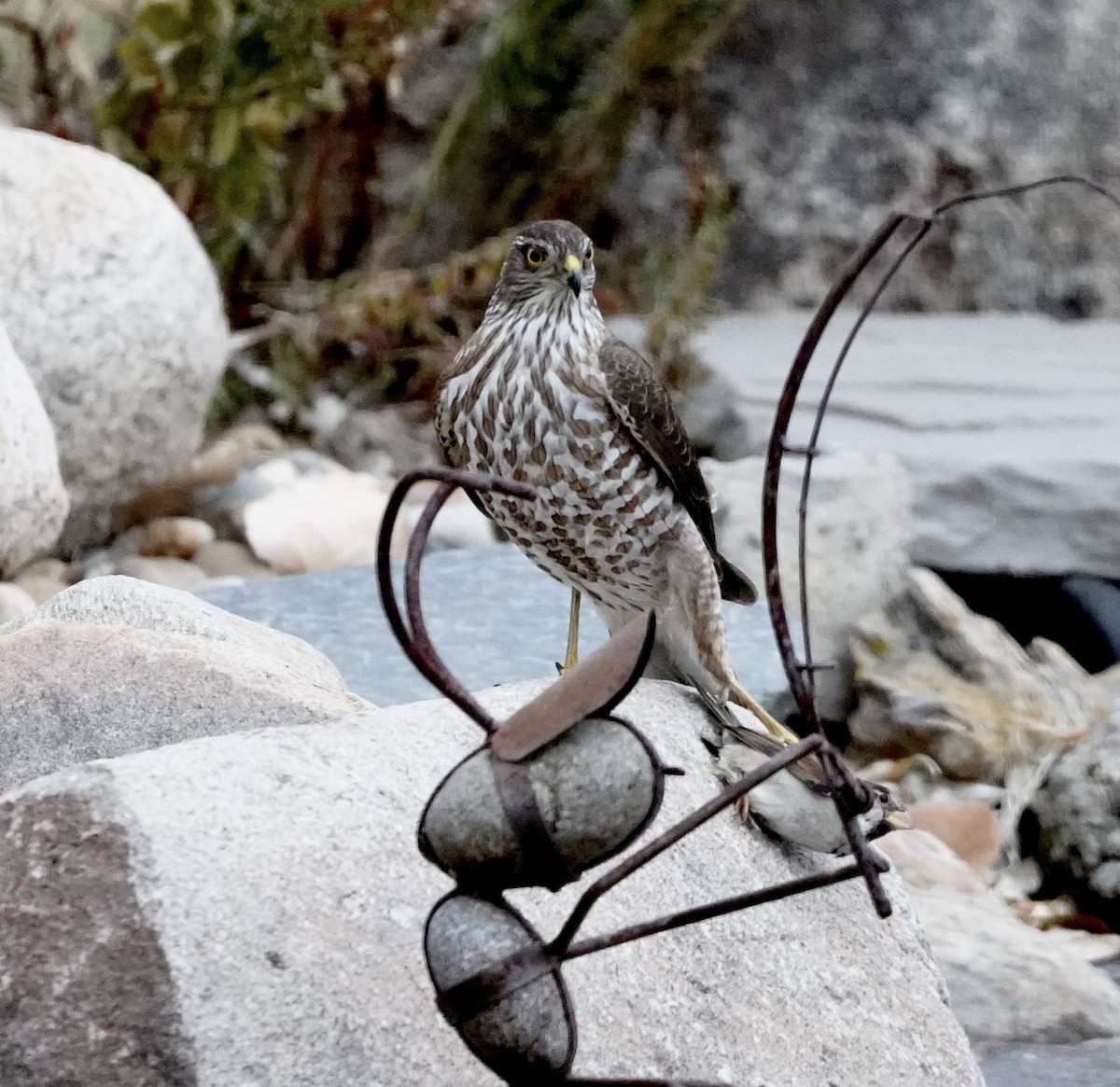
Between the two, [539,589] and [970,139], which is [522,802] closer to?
[539,589]

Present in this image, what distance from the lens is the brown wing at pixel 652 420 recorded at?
97.3 inches

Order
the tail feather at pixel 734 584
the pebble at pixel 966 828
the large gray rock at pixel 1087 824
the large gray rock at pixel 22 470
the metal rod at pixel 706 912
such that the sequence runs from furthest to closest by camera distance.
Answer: the pebble at pixel 966 828, the large gray rock at pixel 1087 824, the large gray rock at pixel 22 470, the tail feather at pixel 734 584, the metal rod at pixel 706 912

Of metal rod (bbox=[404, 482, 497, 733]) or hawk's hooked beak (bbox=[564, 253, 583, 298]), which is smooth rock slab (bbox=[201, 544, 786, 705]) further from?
metal rod (bbox=[404, 482, 497, 733])

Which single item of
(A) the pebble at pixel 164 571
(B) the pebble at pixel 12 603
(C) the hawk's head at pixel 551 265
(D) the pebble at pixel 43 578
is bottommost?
(A) the pebble at pixel 164 571

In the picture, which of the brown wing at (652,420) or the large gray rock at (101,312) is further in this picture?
the large gray rock at (101,312)

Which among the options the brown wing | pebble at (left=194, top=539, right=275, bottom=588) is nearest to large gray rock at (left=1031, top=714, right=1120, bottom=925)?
the brown wing

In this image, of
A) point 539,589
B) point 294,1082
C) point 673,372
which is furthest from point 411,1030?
point 673,372

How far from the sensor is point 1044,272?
7.19 meters

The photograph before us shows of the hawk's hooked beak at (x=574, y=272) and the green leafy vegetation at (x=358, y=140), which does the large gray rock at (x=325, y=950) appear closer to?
the hawk's hooked beak at (x=574, y=272)

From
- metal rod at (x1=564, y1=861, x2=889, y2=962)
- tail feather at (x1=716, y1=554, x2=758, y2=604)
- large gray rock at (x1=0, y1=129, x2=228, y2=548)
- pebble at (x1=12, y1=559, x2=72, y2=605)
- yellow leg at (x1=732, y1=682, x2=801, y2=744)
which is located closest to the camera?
metal rod at (x1=564, y1=861, x2=889, y2=962)

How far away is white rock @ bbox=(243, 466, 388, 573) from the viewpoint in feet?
15.0

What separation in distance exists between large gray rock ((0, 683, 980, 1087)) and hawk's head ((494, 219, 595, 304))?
77 centimetres

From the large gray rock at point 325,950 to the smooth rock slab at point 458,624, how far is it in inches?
57.3

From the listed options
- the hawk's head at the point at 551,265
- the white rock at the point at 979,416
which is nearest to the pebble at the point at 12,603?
the hawk's head at the point at 551,265
